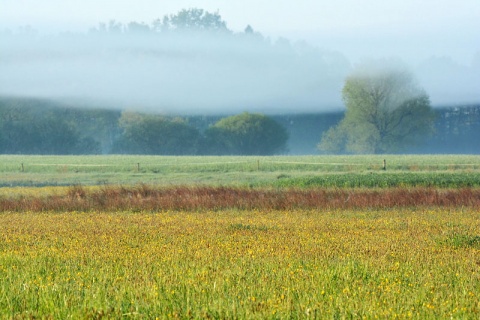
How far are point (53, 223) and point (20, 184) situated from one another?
28.5m

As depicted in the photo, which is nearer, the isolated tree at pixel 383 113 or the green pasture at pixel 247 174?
the green pasture at pixel 247 174

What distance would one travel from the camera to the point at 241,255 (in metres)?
15.3

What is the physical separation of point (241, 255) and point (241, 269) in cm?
174

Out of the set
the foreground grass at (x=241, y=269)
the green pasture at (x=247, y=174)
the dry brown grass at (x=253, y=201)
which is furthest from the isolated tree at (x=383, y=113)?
the foreground grass at (x=241, y=269)

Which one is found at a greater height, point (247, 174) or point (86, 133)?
point (86, 133)

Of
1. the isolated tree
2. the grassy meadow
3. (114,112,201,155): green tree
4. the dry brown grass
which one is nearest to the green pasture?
the dry brown grass

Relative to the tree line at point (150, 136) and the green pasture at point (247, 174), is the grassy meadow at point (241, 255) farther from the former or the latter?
the tree line at point (150, 136)

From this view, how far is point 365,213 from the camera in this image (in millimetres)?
25438

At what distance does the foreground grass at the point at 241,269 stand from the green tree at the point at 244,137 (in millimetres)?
100920

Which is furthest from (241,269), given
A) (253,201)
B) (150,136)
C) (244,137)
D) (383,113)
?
(244,137)

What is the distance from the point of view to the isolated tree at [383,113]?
11850 centimetres

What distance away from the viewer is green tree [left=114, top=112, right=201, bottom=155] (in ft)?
400

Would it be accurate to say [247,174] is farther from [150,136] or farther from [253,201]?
[150,136]

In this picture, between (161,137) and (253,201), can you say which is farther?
(161,137)
